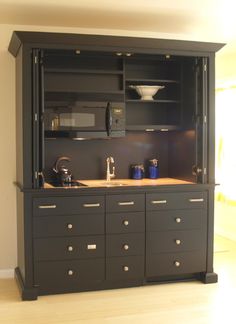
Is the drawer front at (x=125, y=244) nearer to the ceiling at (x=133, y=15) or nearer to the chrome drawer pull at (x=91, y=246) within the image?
the chrome drawer pull at (x=91, y=246)

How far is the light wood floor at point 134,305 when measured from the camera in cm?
347

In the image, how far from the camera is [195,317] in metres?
3.50

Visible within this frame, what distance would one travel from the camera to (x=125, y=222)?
13.4 ft

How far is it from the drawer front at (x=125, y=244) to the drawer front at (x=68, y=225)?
13cm

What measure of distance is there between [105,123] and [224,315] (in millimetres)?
1919

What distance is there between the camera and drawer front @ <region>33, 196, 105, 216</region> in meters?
3.89

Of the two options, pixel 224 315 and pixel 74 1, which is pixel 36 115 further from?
pixel 224 315

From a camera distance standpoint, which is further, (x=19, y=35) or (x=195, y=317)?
(x=19, y=35)

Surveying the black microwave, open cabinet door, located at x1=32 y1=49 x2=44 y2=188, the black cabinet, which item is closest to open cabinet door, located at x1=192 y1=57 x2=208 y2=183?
the black cabinet

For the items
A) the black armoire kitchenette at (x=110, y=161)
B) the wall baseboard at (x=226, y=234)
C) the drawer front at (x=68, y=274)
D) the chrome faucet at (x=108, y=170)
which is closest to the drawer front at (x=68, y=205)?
the black armoire kitchenette at (x=110, y=161)

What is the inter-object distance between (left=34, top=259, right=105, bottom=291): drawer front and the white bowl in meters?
1.60

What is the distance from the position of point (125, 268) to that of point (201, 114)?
5.07 feet

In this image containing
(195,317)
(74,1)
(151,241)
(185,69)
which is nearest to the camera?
(195,317)

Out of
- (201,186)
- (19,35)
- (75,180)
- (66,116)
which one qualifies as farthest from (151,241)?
(19,35)
